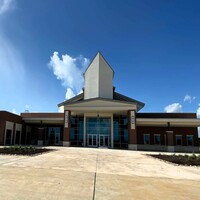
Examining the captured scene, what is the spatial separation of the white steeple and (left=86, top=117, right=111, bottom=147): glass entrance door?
4903mm

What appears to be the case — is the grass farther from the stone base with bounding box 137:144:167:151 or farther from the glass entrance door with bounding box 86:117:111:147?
the stone base with bounding box 137:144:167:151

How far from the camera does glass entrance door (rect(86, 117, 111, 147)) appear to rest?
3359 cm

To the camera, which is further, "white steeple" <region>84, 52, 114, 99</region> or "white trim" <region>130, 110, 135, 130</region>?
"white steeple" <region>84, 52, 114, 99</region>

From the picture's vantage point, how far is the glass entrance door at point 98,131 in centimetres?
3359

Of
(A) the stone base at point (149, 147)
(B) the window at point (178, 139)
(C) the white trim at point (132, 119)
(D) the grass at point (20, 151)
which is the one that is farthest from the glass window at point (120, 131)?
(D) the grass at point (20, 151)

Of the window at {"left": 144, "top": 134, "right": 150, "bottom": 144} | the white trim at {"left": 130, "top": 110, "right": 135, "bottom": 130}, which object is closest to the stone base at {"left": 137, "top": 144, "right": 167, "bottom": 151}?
the window at {"left": 144, "top": 134, "right": 150, "bottom": 144}

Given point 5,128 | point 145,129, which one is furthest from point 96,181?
point 145,129

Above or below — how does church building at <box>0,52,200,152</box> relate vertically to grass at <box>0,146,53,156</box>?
above

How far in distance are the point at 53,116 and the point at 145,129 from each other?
18.8 meters

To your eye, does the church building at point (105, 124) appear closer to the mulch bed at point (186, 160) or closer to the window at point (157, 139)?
the window at point (157, 139)

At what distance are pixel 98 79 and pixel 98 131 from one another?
10.4m

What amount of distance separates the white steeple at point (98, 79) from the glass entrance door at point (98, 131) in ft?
16.1

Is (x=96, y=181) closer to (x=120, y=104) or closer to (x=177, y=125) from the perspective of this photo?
(x=120, y=104)

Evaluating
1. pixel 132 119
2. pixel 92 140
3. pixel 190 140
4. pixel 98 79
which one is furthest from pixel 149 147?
pixel 98 79
